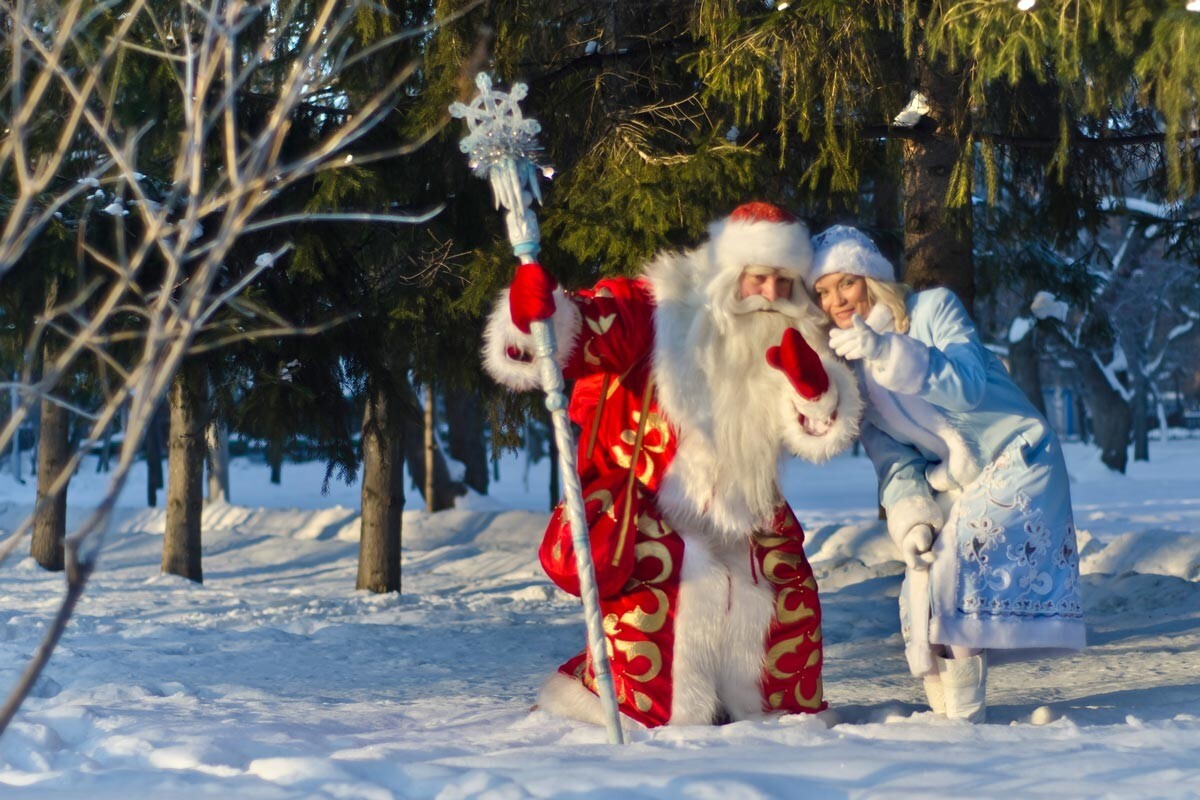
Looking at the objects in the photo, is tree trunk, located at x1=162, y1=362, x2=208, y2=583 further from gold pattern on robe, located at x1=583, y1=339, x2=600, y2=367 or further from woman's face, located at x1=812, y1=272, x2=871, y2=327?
woman's face, located at x1=812, y1=272, x2=871, y2=327

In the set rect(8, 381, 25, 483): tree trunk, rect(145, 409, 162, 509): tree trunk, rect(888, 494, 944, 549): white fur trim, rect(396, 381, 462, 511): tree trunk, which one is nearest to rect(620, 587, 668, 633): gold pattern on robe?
rect(888, 494, 944, 549): white fur trim

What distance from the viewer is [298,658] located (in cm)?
591

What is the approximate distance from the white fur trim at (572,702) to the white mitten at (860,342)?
1.37 metres

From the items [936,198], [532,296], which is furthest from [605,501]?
[936,198]

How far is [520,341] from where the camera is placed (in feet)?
13.2

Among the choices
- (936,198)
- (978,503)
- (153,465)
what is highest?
(936,198)

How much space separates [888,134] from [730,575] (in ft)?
8.38

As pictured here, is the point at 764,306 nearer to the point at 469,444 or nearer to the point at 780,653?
the point at 780,653

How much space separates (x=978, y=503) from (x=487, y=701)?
2030 millimetres

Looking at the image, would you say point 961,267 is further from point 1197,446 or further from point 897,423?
point 1197,446

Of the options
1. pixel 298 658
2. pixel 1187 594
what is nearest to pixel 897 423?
pixel 298 658

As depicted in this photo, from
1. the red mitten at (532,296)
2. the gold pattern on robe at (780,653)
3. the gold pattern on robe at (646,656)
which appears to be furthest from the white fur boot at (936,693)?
the red mitten at (532,296)

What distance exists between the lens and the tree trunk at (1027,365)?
846 inches

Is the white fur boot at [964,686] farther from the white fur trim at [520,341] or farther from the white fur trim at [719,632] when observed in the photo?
the white fur trim at [520,341]
